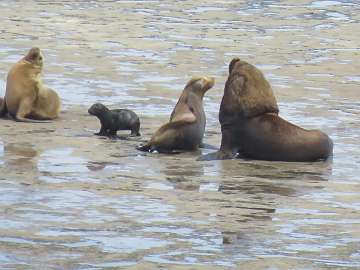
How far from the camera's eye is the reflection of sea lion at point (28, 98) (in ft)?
37.5

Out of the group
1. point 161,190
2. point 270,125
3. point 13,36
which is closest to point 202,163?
point 270,125

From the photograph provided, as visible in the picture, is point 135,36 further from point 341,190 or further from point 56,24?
point 341,190

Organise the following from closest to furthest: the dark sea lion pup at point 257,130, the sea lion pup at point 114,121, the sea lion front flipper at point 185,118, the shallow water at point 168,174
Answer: the shallow water at point 168,174 < the dark sea lion pup at point 257,130 < the sea lion front flipper at point 185,118 < the sea lion pup at point 114,121

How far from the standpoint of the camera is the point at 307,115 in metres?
12.1

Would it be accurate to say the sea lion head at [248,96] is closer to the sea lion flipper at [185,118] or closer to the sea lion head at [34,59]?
the sea lion flipper at [185,118]

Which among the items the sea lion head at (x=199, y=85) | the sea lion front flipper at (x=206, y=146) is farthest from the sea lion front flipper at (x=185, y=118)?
the sea lion head at (x=199, y=85)

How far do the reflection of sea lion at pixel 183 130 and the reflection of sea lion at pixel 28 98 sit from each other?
5.04 feet

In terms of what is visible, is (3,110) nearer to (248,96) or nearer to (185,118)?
(185,118)

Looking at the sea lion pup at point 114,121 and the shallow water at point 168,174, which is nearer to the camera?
the shallow water at point 168,174

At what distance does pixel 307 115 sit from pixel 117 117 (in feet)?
7.62

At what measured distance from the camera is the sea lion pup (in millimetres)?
10453

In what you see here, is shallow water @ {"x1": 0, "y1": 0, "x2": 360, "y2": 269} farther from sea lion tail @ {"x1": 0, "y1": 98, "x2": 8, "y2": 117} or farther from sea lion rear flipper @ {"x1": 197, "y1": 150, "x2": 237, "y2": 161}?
sea lion tail @ {"x1": 0, "y1": 98, "x2": 8, "y2": 117}

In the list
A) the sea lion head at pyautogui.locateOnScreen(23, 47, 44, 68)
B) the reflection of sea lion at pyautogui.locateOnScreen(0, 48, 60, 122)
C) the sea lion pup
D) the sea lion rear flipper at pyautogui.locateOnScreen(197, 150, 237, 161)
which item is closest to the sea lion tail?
the reflection of sea lion at pyautogui.locateOnScreen(0, 48, 60, 122)

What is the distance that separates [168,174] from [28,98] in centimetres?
314
